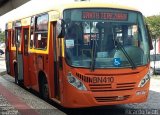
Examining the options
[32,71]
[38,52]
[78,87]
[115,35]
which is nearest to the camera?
[78,87]

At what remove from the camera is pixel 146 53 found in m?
10.1

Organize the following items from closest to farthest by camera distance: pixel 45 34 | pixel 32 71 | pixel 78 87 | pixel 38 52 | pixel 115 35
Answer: pixel 78 87, pixel 115 35, pixel 45 34, pixel 38 52, pixel 32 71

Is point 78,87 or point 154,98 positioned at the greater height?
point 78,87

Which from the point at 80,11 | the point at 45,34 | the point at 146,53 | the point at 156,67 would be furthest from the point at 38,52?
the point at 156,67

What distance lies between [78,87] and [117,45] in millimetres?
1403

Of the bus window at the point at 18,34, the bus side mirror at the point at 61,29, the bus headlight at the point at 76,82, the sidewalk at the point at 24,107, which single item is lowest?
the sidewalk at the point at 24,107

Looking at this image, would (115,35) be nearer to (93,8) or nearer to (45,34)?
(93,8)

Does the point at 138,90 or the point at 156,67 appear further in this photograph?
the point at 156,67

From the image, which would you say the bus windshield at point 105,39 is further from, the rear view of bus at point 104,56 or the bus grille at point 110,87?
the bus grille at point 110,87

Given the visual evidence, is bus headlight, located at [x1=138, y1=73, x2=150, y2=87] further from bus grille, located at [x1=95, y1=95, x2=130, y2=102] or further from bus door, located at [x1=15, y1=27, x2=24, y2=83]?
bus door, located at [x1=15, y1=27, x2=24, y2=83]

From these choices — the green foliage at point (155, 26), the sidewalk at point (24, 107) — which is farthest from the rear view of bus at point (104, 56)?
the green foliage at point (155, 26)

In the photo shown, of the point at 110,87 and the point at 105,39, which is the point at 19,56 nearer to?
the point at 105,39

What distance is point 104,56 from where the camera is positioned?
380 inches

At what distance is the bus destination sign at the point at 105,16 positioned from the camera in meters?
9.88
